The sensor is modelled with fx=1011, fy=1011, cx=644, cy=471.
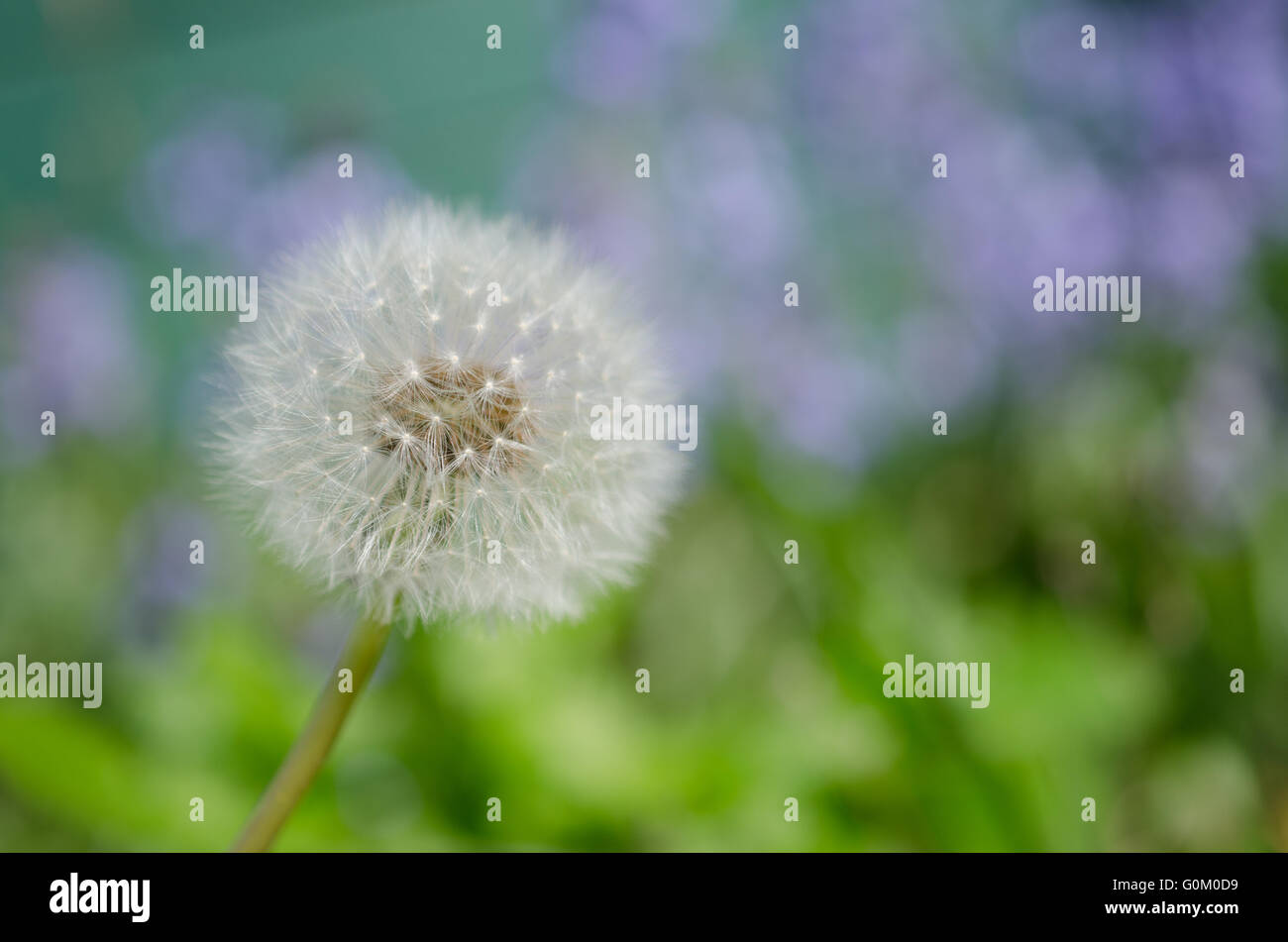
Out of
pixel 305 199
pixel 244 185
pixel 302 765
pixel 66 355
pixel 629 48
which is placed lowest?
pixel 302 765

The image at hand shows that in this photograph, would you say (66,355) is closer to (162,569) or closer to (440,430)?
(162,569)

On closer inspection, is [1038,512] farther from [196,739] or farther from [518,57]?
[518,57]

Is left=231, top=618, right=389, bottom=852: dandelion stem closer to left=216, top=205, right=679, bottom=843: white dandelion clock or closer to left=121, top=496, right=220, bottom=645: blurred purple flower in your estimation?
left=216, top=205, right=679, bottom=843: white dandelion clock

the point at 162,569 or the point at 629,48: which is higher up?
the point at 629,48

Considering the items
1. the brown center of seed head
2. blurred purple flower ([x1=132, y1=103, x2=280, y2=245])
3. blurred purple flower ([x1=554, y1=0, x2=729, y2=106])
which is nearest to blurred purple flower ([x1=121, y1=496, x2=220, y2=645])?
blurred purple flower ([x1=132, y1=103, x2=280, y2=245])

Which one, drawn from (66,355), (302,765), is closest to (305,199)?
(66,355)

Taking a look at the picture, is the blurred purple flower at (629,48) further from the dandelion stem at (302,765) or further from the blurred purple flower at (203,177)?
the dandelion stem at (302,765)

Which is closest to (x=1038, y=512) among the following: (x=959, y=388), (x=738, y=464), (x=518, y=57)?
(x=959, y=388)
